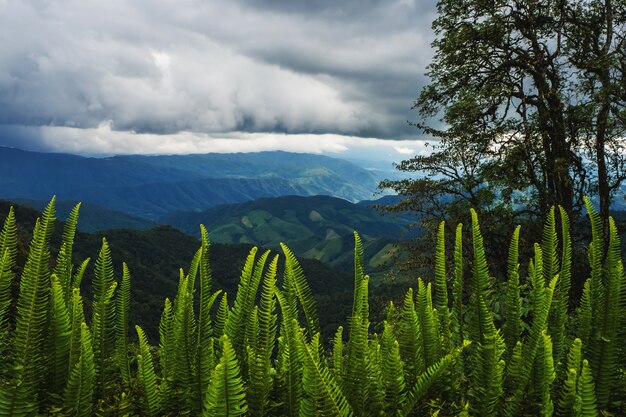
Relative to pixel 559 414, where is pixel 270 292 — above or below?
above

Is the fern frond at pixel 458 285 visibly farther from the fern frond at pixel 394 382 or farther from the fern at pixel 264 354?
the fern at pixel 264 354

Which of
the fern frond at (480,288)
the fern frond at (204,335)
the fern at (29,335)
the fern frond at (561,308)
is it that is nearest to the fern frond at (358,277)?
the fern frond at (480,288)

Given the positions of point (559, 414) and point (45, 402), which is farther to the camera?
Answer: point (45, 402)

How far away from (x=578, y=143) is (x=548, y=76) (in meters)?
3.66

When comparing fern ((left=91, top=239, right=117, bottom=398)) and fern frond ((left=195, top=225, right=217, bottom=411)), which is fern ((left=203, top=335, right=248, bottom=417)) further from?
fern ((left=91, top=239, right=117, bottom=398))

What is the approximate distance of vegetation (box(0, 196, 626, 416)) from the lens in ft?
4.55

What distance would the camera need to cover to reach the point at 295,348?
4.87 feet

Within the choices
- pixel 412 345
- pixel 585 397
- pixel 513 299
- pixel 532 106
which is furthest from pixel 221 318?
pixel 532 106

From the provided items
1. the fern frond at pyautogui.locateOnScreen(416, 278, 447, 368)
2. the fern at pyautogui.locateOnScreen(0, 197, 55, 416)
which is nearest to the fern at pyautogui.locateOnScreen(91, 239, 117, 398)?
the fern at pyautogui.locateOnScreen(0, 197, 55, 416)

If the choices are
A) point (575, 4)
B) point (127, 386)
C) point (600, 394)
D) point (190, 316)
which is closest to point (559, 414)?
A: point (600, 394)

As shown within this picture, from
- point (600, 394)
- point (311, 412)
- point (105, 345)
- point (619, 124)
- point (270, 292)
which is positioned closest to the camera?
point (311, 412)

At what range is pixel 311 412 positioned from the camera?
128cm

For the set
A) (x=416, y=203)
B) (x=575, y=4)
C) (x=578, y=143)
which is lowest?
(x=416, y=203)

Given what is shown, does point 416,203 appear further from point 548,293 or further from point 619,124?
point 548,293
